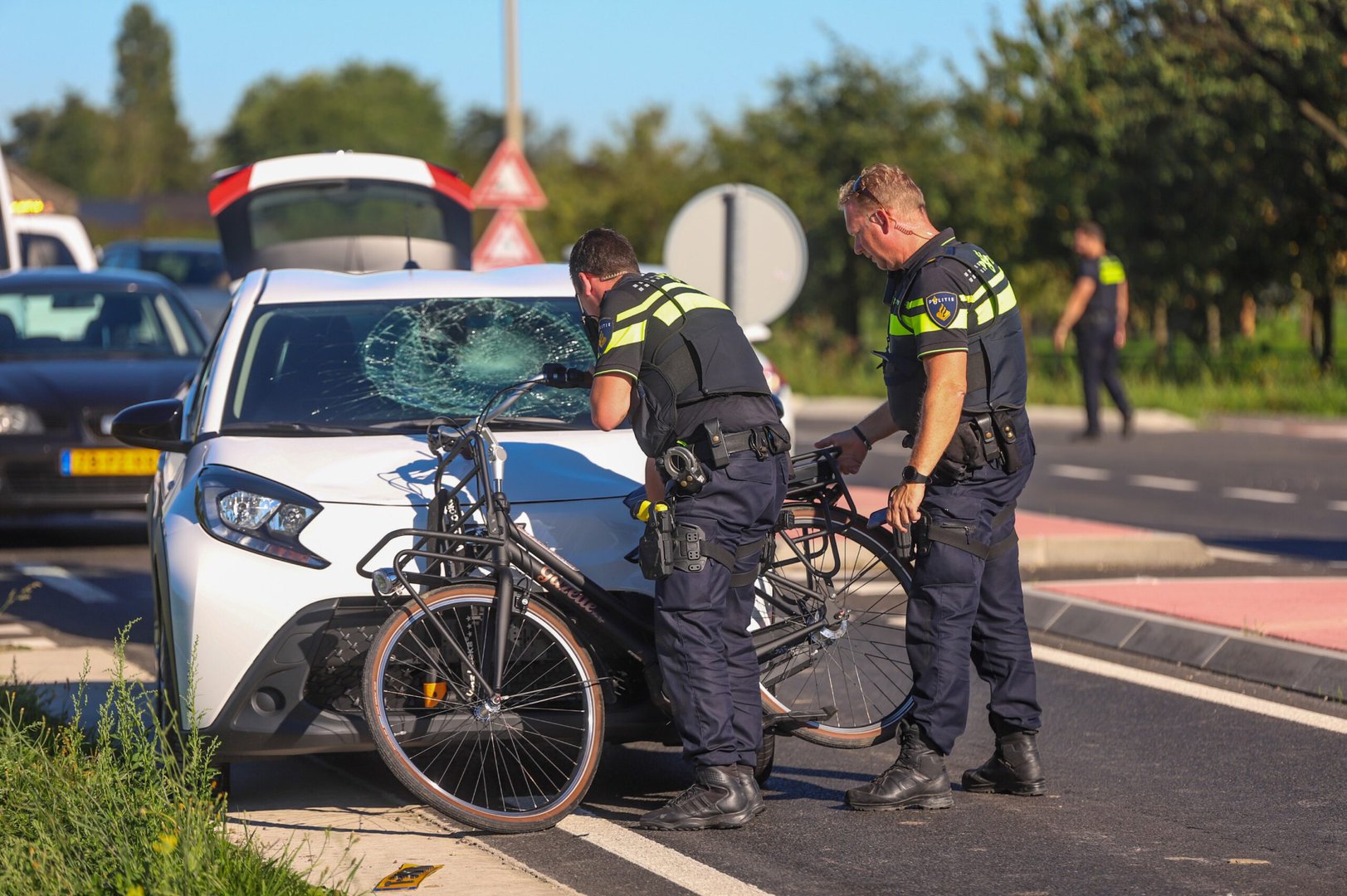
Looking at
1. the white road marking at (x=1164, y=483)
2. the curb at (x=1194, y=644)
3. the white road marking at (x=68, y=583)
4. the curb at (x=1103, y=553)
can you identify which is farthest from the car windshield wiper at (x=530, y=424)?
the white road marking at (x=1164, y=483)

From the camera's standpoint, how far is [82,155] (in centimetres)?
14675

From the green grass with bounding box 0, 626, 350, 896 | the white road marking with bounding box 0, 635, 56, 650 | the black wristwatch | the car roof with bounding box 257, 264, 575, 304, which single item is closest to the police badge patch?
the black wristwatch

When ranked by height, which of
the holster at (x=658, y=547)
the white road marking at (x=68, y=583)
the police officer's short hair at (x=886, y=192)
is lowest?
the white road marking at (x=68, y=583)

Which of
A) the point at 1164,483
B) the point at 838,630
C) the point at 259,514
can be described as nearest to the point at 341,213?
the point at 259,514

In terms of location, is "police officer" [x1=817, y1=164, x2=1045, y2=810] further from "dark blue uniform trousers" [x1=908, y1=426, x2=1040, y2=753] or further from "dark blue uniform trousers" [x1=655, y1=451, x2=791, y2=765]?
"dark blue uniform trousers" [x1=655, y1=451, x2=791, y2=765]

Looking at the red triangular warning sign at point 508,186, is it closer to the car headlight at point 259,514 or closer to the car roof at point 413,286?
the car roof at point 413,286

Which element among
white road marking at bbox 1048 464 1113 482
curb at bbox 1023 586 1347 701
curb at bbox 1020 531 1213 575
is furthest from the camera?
white road marking at bbox 1048 464 1113 482

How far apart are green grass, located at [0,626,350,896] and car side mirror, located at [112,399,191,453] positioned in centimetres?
124

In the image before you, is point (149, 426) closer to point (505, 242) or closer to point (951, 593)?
point (951, 593)

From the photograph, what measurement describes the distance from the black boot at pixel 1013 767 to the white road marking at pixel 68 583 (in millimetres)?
5298

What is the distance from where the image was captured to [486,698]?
16.7 feet

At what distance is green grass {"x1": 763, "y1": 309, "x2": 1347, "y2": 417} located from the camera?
23.2 meters

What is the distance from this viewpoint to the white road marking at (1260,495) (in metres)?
13.9

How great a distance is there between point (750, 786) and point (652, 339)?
1255 millimetres
